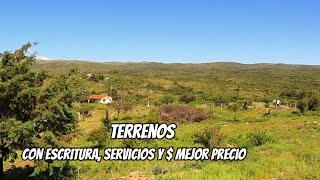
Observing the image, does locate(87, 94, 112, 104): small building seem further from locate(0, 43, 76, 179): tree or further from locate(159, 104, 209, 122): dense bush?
locate(0, 43, 76, 179): tree

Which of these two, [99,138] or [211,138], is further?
[99,138]

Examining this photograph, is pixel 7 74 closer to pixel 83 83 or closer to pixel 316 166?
pixel 83 83

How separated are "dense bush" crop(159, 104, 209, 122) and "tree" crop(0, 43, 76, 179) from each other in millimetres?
31022

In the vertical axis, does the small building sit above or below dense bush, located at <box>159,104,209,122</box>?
below

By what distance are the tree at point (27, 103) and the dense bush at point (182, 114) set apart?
31.0 metres

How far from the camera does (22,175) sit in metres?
24.9

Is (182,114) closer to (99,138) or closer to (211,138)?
(99,138)

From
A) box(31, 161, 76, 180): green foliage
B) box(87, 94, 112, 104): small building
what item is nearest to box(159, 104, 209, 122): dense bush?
box(31, 161, 76, 180): green foliage

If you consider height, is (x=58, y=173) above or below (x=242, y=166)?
below

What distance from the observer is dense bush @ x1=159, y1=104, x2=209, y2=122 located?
52.5 m

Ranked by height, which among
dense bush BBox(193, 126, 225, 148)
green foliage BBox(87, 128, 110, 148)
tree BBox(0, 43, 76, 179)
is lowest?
green foliage BBox(87, 128, 110, 148)

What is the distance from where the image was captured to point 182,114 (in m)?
53.8

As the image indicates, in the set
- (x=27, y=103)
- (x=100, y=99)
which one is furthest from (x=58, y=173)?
(x=100, y=99)

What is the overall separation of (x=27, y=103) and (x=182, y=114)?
34396 mm
